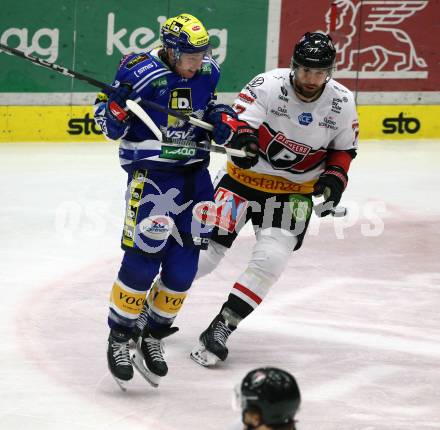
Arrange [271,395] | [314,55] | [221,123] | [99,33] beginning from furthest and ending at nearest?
[99,33]
[314,55]
[221,123]
[271,395]

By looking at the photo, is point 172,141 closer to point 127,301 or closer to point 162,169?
point 162,169

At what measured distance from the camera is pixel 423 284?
20.1ft

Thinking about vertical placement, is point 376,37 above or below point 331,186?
above

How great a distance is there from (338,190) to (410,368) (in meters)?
0.82

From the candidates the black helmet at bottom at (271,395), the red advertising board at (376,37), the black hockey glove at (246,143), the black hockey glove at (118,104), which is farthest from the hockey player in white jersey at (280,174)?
the red advertising board at (376,37)

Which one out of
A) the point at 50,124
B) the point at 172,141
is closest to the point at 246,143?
the point at 172,141

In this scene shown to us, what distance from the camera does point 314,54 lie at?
472 centimetres

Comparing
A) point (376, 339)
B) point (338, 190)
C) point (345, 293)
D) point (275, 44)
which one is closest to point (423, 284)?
point (345, 293)

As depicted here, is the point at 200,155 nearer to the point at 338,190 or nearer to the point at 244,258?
the point at 338,190

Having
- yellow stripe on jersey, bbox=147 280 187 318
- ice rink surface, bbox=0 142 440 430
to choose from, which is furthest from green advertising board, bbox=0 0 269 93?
yellow stripe on jersey, bbox=147 280 187 318

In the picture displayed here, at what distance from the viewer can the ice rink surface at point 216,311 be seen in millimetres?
4402

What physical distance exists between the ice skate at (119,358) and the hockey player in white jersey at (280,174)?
47 centimetres

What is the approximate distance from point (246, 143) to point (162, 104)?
0.42 metres

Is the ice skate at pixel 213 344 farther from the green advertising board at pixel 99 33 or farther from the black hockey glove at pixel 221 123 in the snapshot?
the green advertising board at pixel 99 33
